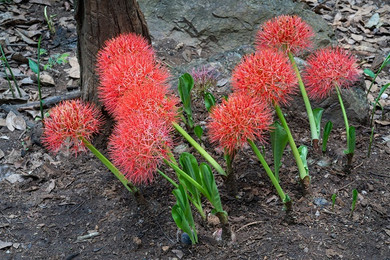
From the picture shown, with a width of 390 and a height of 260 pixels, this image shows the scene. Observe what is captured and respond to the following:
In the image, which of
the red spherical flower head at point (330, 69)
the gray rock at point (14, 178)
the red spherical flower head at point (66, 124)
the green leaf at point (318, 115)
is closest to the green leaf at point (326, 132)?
the green leaf at point (318, 115)

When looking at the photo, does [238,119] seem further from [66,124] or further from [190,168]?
[66,124]

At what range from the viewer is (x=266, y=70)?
1.90 metres

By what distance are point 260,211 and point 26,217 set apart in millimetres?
1288

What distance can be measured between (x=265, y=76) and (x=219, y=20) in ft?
8.01

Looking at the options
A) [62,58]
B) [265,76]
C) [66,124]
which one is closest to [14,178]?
[66,124]

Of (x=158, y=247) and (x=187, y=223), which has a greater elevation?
(x=187, y=223)

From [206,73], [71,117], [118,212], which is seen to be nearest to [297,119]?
[206,73]

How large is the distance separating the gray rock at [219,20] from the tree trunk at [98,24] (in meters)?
1.38

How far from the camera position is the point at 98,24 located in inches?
108

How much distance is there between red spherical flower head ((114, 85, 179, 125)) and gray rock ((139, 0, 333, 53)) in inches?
89.5

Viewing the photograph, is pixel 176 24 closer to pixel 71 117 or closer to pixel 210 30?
pixel 210 30

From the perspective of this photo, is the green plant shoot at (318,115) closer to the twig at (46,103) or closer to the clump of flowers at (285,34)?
the clump of flowers at (285,34)

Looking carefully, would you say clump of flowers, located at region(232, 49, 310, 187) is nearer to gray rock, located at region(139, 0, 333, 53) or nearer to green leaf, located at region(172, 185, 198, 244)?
green leaf, located at region(172, 185, 198, 244)

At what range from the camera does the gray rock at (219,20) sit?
4180mm
